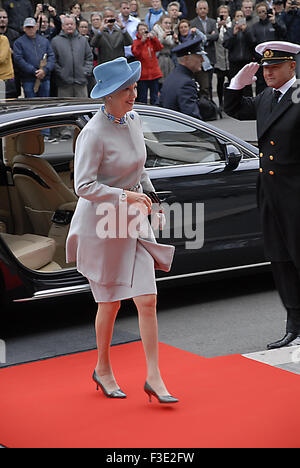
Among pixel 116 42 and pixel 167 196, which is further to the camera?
pixel 116 42

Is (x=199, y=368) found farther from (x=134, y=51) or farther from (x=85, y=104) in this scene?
(x=134, y=51)

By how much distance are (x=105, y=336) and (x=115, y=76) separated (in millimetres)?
1347

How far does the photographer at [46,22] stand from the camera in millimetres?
15391

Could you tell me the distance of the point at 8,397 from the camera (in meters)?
4.71

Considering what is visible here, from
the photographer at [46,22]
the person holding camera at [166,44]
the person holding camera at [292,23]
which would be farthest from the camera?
the person holding camera at [292,23]

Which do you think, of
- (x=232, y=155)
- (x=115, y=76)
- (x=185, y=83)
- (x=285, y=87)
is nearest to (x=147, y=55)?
(x=185, y=83)

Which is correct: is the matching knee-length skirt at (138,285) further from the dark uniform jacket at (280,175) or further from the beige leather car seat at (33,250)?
the beige leather car seat at (33,250)

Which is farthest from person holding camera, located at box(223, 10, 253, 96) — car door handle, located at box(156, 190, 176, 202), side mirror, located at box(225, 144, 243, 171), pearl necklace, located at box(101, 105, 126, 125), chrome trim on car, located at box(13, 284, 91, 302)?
pearl necklace, located at box(101, 105, 126, 125)

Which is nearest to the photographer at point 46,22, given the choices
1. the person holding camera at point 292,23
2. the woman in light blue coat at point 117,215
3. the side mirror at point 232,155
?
the person holding camera at point 292,23

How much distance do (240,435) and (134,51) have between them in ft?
41.4

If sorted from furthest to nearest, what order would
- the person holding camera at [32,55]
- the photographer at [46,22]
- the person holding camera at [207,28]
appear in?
the person holding camera at [207,28] → the photographer at [46,22] → the person holding camera at [32,55]

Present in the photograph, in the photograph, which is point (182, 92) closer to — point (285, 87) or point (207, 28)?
point (285, 87)

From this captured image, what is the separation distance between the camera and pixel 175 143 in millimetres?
6434

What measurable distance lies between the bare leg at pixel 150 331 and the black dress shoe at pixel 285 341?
1.24m
